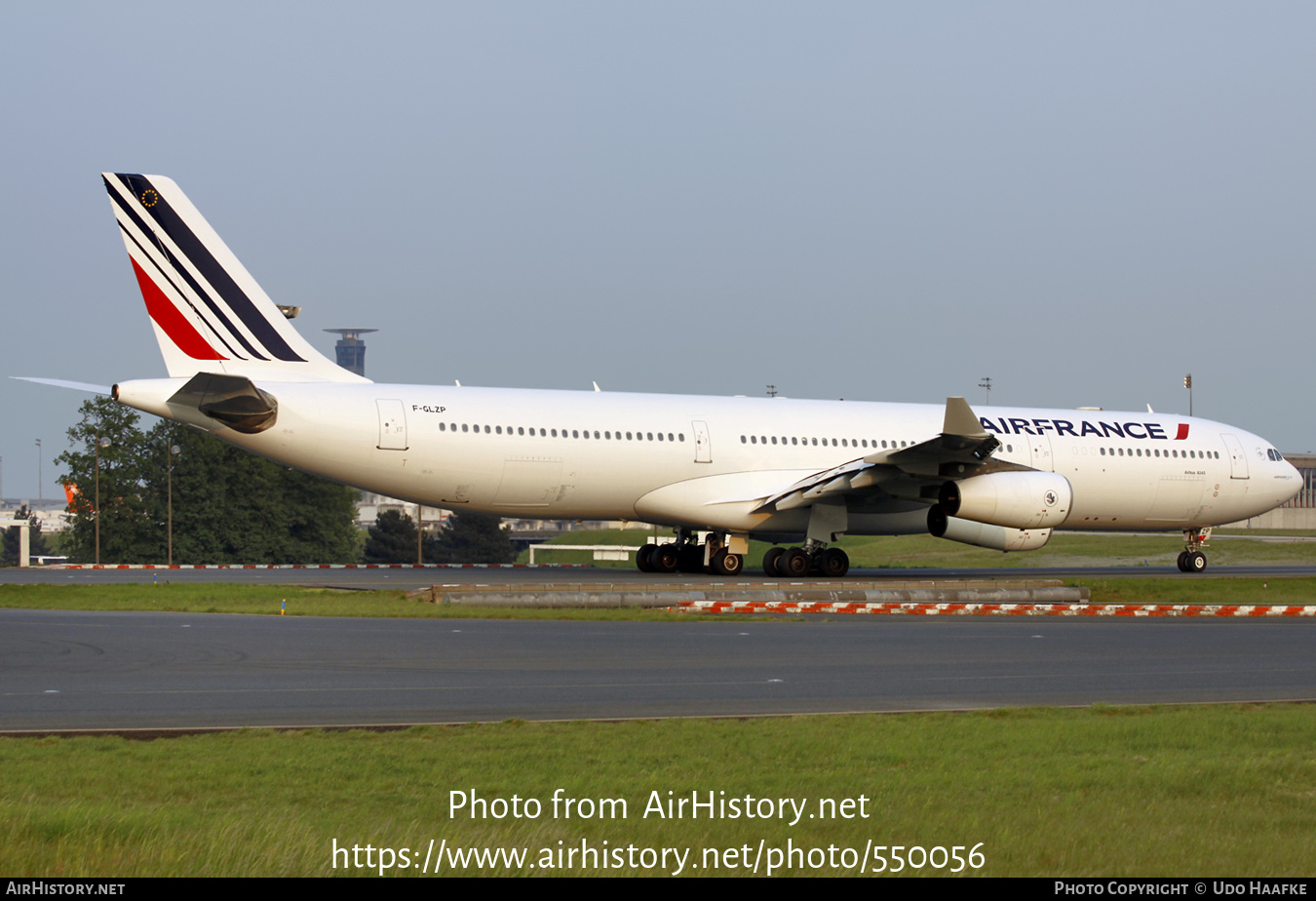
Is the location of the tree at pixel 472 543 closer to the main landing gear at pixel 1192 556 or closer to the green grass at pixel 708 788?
the main landing gear at pixel 1192 556

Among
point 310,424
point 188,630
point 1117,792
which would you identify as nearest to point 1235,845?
point 1117,792

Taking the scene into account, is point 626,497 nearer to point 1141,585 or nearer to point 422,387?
point 422,387

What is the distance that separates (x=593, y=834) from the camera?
6.24 m

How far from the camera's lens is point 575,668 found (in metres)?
13.1

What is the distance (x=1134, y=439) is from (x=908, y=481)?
7.92 meters

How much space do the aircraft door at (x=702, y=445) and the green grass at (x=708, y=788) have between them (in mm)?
16982

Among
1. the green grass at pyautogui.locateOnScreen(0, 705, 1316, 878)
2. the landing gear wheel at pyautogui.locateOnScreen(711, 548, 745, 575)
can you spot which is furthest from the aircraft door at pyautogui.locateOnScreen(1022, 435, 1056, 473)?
the green grass at pyautogui.locateOnScreen(0, 705, 1316, 878)

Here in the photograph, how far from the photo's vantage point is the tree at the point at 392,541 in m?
92.1

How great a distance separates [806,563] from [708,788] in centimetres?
2048

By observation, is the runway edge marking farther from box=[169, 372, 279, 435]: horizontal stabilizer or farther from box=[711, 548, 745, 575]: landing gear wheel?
box=[169, 372, 279, 435]: horizontal stabilizer

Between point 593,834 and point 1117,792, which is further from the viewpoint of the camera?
point 1117,792

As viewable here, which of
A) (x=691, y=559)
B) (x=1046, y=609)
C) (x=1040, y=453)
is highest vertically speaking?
(x=1040, y=453)

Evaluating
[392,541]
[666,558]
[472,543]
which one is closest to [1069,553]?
[666,558]

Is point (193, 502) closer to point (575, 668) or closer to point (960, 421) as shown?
point (960, 421)
